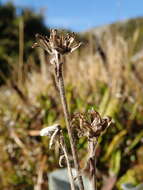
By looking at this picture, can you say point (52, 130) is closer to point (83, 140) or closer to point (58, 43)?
point (58, 43)

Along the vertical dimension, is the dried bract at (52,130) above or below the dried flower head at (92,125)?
above

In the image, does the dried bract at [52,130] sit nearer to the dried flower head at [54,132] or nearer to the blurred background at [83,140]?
the dried flower head at [54,132]

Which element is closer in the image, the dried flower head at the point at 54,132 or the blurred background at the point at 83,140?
the dried flower head at the point at 54,132

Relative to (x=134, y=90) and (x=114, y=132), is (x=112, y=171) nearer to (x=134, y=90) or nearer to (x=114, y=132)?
(x=114, y=132)

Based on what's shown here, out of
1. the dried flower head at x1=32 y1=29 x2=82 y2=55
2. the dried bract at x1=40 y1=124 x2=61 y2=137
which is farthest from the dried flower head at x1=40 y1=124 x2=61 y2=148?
the dried flower head at x1=32 y1=29 x2=82 y2=55

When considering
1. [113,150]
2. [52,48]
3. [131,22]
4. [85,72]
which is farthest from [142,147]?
[131,22]

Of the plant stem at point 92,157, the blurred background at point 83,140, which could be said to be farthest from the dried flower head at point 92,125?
the blurred background at point 83,140

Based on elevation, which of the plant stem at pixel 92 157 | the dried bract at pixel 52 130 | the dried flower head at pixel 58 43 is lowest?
the plant stem at pixel 92 157

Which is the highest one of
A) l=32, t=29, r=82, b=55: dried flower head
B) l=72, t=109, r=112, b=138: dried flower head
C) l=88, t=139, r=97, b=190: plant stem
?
l=32, t=29, r=82, b=55: dried flower head

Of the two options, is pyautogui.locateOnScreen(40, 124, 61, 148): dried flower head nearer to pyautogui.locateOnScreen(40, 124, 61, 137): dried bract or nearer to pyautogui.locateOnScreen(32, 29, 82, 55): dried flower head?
pyautogui.locateOnScreen(40, 124, 61, 137): dried bract
